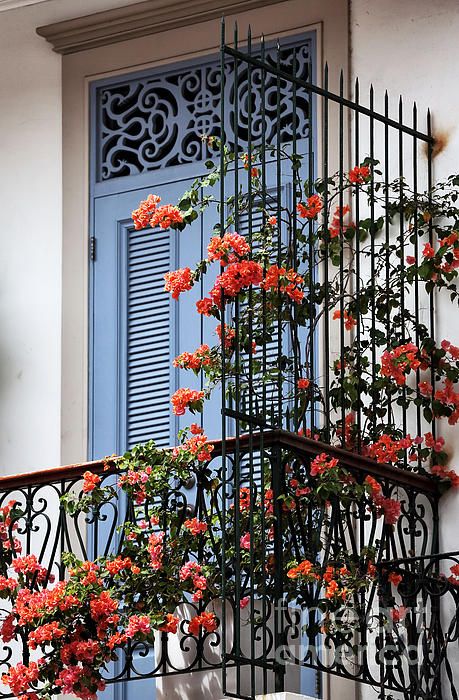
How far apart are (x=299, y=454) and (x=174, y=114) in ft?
8.55

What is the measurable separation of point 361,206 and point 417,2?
97 cm

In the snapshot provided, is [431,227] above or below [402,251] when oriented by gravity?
above

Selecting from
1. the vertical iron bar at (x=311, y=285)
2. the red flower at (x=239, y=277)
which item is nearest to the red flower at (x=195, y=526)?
the vertical iron bar at (x=311, y=285)

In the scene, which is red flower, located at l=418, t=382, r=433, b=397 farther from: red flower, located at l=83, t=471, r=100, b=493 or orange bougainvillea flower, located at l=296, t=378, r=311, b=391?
red flower, located at l=83, t=471, r=100, b=493

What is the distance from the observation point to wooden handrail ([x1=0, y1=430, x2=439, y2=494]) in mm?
6188

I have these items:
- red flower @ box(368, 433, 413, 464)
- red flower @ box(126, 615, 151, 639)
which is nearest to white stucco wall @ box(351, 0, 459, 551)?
red flower @ box(368, 433, 413, 464)

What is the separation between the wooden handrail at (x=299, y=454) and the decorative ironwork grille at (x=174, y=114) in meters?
1.90

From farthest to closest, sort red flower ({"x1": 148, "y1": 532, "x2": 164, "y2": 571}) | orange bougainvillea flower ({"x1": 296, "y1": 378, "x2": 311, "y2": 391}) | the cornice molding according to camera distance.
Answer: the cornice molding < orange bougainvillea flower ({"x1": 296, "y1": 378, "x2": 311, "y2": 391}) < red flower ({"x1": 148, "y1": 532, "x2": 164, "y2": 571})

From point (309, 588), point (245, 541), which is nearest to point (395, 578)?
point (309, 588)

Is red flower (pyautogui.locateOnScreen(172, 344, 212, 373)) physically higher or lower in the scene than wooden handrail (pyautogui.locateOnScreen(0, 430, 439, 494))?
higher

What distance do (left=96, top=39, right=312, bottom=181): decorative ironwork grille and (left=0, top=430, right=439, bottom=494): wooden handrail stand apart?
1902 mm

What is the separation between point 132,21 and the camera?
855 centimetres

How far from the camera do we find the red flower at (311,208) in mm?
6988

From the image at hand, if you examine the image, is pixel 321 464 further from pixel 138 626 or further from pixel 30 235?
pixel 30 235
